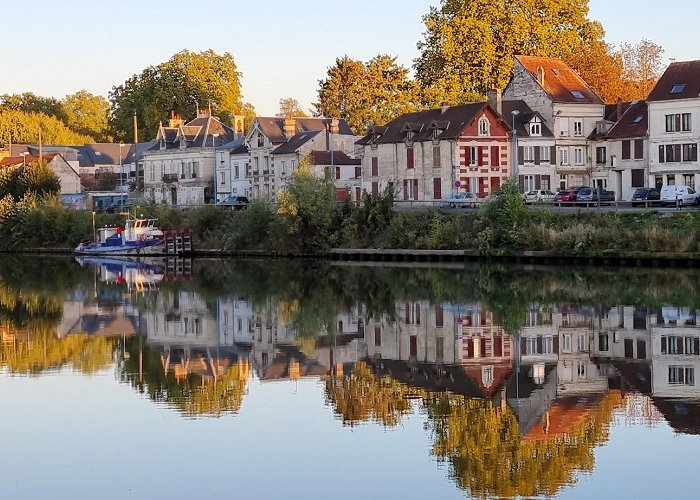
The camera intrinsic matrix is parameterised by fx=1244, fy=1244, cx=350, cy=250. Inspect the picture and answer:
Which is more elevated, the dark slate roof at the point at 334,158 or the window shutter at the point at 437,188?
the dark slate roof at the point at 334,158

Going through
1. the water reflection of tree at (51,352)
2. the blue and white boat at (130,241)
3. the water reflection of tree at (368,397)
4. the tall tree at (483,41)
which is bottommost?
the water reflection of tree at (368,397)

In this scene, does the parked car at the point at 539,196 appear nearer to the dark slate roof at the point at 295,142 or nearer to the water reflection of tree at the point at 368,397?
the dark slate roof at the point at 295,142

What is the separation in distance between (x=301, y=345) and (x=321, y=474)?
15570 mm

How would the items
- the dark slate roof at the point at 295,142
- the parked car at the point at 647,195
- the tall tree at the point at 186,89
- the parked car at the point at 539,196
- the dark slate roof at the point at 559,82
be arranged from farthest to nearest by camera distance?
the tall tree at the point at 186,89 < the dark slate roof at the point at 295,142 < the dark slate roof at the point at 559,82 < the parked car at the point at 539,196 < the parked car at the point at 647,195

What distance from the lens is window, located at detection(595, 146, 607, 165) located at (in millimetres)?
86062

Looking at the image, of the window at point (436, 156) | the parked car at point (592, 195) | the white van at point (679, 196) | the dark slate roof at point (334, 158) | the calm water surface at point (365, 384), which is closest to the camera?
the calm water surface at point (365, 384)

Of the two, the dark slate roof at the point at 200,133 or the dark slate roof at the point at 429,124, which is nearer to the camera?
the dark slate roof at the point at 429,124

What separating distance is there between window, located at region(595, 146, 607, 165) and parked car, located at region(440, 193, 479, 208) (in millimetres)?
11023

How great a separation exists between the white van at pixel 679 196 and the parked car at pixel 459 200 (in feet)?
38.6

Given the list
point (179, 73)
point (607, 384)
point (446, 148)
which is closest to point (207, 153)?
point (179, 73)

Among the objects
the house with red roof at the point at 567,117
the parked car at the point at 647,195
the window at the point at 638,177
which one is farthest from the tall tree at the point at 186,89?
the parked car at the point at 647,195

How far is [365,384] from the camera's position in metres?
28.4

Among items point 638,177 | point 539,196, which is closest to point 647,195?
point 539,196

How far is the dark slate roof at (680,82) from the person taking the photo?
255 feet
